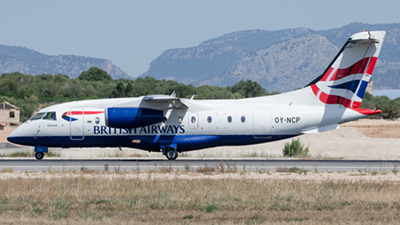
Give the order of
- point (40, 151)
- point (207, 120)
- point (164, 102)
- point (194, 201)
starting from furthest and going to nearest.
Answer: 1. point (40, 151)
2. point (207, 120)
3. point (164, 102)
4. point (194, 201)

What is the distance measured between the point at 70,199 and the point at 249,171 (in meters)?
9.00

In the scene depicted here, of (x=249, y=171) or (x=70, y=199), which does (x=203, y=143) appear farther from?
(x=70, y=199)

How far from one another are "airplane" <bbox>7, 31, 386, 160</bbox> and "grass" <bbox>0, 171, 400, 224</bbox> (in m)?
7.49

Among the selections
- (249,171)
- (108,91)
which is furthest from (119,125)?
(108,91)

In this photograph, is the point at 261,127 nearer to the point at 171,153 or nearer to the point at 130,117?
the point at 171,153

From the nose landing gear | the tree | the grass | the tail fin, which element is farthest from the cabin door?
the tree

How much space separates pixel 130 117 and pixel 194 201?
38.4 feet

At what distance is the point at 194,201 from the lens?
14258mm

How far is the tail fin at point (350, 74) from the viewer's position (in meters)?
26.2

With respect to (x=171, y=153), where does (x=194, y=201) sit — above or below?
below

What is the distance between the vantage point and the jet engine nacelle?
2502 cm

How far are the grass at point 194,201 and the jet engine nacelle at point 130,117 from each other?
6.71 m

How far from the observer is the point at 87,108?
1041 inches

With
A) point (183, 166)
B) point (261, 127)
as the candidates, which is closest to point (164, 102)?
point (183, 166)
